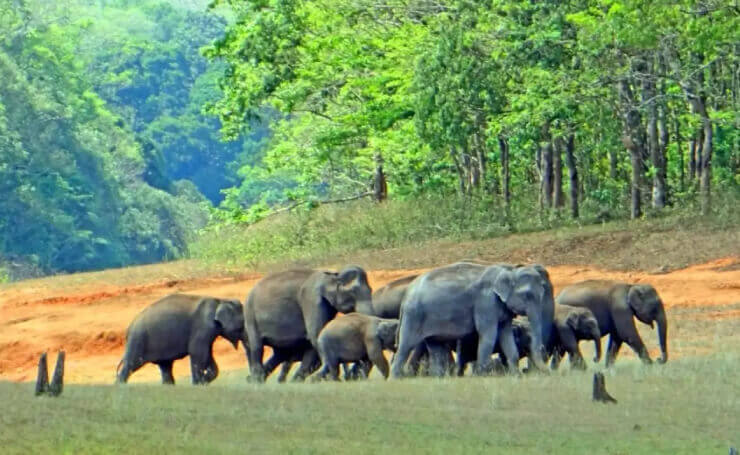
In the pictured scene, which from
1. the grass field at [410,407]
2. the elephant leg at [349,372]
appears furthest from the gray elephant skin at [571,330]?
the elephant leg at [349,372]

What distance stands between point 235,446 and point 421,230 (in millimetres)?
27078

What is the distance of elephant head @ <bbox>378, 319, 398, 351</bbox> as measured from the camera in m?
20.5

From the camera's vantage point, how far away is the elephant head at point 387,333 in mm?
20516

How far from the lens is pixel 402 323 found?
66.9 feet

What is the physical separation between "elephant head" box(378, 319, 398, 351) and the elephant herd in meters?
0.01

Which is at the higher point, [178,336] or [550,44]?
[550,44]

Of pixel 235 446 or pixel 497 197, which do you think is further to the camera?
pixel 497 197

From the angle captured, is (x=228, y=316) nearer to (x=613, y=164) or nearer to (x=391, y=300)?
(x=391, y=300)

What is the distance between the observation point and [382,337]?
2053cm

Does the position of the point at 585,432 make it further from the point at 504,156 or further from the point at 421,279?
the point at 504,156

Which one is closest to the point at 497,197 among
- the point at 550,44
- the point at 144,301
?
the point at 550,44

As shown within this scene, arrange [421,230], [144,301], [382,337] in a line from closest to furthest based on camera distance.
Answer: [382,337] → [144,301] → [421,230]

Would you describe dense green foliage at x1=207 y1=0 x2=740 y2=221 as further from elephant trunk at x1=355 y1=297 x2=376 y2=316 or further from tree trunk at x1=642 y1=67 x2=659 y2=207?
elephant trunk at x1=355 y1=297 x2=376 y2=316

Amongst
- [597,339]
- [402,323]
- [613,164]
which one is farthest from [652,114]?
[402,323]
